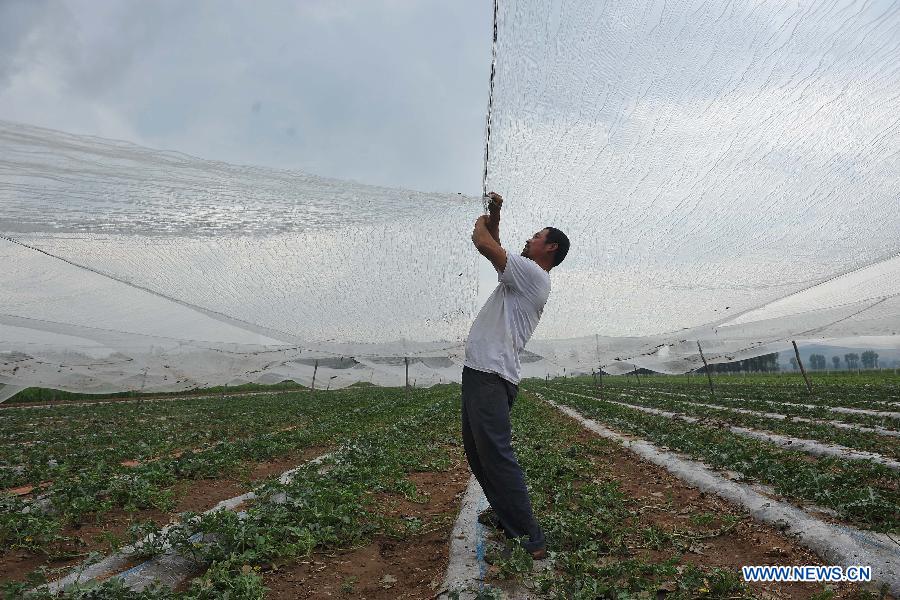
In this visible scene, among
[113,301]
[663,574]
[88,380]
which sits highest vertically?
[113,301]

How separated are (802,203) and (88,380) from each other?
21325 millimetres

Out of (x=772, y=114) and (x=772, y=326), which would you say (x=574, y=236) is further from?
(x=772, y=326)

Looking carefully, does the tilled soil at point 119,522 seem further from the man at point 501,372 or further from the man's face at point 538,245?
the man's face at point 538,245

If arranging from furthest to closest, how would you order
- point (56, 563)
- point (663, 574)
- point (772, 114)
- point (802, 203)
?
point (802, 203), point (772, 114), point (56, 563), point (663, 574)

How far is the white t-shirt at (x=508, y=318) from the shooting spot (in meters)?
3.64

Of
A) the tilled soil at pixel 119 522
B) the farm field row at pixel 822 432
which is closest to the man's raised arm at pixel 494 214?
the tilled soil at pixel 119 522

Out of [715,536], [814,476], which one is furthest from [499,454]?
[814,476]

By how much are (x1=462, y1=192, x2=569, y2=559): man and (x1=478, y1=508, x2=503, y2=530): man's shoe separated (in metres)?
0.29

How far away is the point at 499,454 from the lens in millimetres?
3521

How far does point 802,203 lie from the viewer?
7012mm

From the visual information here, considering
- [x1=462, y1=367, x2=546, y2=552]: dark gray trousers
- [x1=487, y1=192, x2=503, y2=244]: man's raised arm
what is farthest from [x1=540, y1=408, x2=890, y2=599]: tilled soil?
[x1=487, y1=192, x2=503, y2=244]: man's raised arm

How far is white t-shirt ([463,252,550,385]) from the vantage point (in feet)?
12.0

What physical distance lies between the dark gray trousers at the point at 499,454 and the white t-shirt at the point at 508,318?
0.29ft

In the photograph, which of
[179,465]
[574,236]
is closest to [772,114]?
[574,236]
